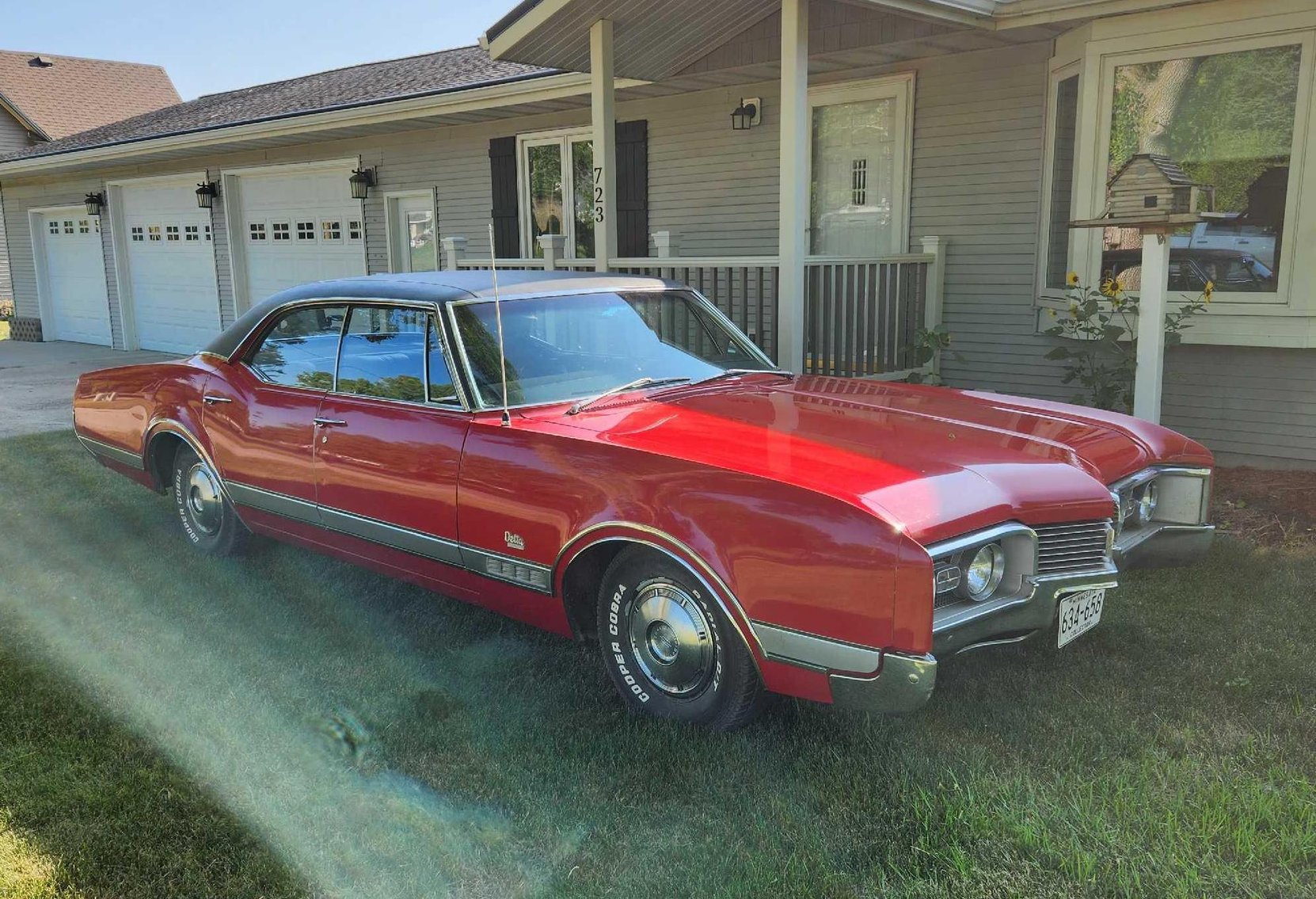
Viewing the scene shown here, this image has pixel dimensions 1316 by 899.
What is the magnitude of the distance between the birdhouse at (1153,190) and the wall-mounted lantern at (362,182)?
10141 mm

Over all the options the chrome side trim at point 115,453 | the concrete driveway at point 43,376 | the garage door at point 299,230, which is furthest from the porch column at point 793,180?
the garage door at point 299,230

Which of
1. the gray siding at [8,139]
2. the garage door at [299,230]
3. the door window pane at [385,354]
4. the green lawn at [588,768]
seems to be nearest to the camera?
the green lawn at [588,768]

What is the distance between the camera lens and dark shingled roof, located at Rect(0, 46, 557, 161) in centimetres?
1134

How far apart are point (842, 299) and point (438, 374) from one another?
414cm

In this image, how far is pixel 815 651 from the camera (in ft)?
9.55

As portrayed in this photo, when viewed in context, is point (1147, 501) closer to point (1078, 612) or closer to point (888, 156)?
point (1078, 612)

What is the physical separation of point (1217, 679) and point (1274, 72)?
4.76 metres

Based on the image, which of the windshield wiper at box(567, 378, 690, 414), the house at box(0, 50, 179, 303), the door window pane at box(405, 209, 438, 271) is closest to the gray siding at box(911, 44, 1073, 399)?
the windshield wiper at box(567, 378, 690, 414)

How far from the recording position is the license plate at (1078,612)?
10.6 ft

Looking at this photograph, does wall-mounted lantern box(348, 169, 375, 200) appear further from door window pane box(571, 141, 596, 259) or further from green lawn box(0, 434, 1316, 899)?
green lawn box(0, 434, 1316, 899)

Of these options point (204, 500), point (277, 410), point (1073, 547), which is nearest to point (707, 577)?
point (1073, 547)

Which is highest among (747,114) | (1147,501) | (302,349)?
(747,114)

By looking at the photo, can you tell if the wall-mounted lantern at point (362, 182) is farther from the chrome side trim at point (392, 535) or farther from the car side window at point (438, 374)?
the car side window at point (438, 374)

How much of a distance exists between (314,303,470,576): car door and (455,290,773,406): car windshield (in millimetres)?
180
